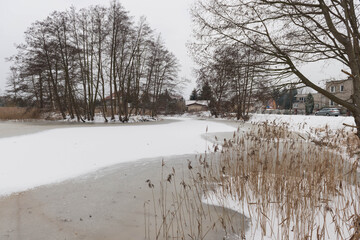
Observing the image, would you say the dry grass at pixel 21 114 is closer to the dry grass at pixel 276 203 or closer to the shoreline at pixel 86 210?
the shoreline at pixel 86 210

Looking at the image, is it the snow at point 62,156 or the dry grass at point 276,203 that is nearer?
the dry grass at point 276,203

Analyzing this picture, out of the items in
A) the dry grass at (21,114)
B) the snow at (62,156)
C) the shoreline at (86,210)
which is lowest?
the shoreline at (86,210)

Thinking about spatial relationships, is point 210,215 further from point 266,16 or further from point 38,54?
point 38,54

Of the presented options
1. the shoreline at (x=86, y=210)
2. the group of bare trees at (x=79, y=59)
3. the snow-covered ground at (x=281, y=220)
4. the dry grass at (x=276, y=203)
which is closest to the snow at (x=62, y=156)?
the shoreline at (x=86, y=210)

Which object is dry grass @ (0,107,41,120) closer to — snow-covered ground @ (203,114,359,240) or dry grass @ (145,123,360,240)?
dry grass @ (145,123,360,240)

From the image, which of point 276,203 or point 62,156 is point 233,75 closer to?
point 276,203

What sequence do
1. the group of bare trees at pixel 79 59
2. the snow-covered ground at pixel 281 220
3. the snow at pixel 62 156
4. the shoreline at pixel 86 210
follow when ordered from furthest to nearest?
the group of bare trees at pixel 79 59 → the snow at pixel 62 156 → the shoreline at pixel 86 210 → the snow-covered ground at pixel 281 220

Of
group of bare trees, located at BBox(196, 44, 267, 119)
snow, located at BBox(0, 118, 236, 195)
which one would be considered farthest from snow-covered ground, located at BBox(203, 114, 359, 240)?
group of bare trees, located at BBox(196, 44, 267, 119)

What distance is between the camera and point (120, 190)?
13.6ft

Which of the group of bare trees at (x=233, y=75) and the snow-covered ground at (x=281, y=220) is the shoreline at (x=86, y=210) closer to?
the snow-covered ground at (x=281, y=220)

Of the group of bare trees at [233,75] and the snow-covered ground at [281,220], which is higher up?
the group of bare trees at [233,75]

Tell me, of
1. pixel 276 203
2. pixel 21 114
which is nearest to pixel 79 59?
pixel 21 114

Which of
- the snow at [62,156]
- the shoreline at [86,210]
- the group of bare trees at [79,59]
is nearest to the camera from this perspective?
the shoreline at [86,210]

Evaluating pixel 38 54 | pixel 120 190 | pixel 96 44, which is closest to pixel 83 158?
pixel 120 190
